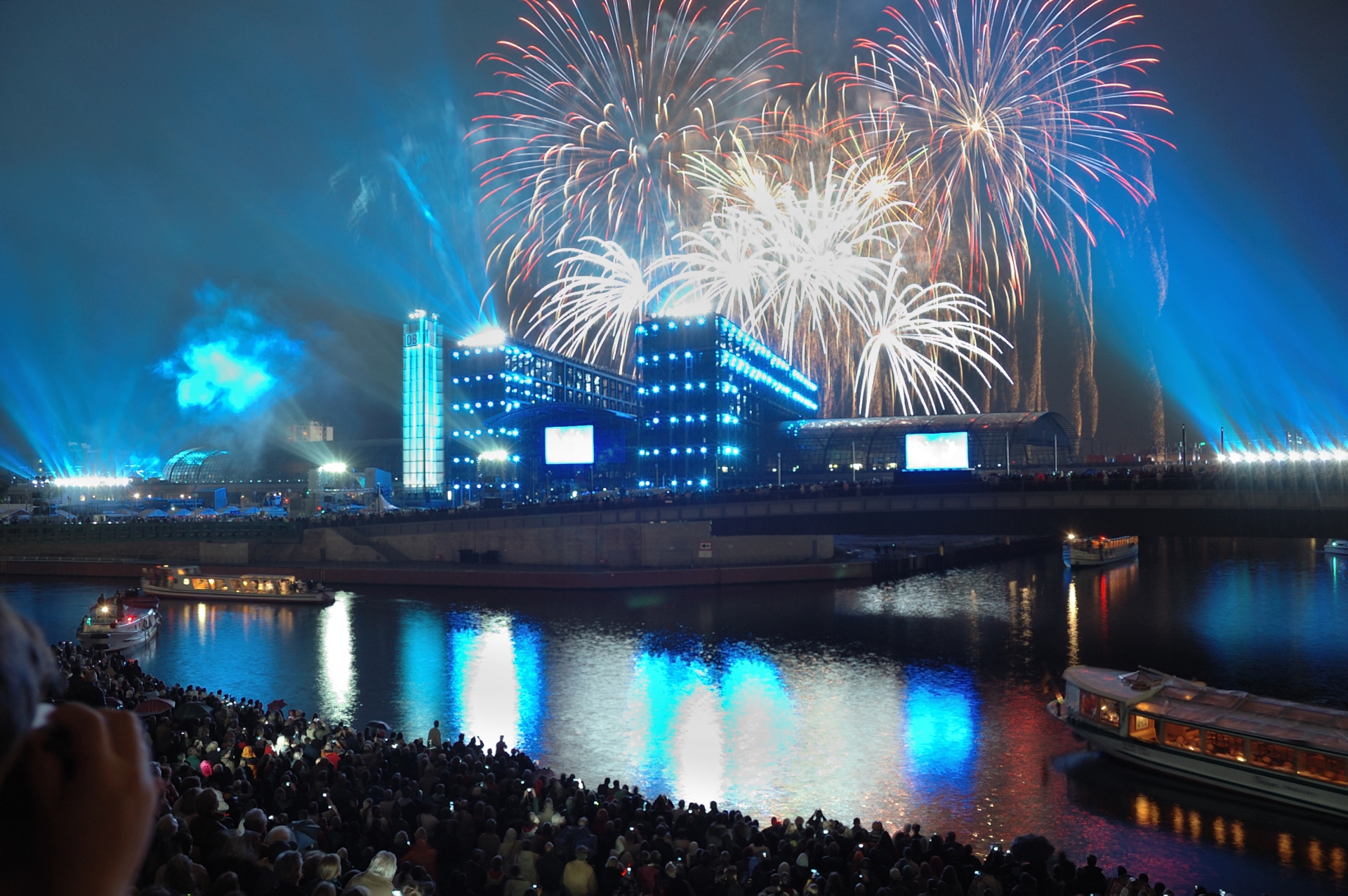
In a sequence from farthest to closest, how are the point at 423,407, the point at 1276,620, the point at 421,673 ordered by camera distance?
1. the point at 423,407
2. the point at 1276,620
3. the point at 421,673

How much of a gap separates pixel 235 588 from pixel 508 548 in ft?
70.2

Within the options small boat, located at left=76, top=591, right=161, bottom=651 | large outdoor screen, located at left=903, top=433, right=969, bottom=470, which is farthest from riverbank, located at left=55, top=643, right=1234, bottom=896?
large outdoor screen, located at left=903, top=433, right=969, bottom=470

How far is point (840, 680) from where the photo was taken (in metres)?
42.1

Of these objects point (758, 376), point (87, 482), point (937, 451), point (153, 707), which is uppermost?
point (758, 376)

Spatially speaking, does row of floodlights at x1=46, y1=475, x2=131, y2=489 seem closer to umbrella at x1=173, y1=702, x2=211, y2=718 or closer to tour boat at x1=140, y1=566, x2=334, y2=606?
tour boat at x1=140, y1=566, x2=334, y2=606

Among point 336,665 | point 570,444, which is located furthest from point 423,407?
point 336,665

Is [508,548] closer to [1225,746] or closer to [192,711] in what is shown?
[192,711]

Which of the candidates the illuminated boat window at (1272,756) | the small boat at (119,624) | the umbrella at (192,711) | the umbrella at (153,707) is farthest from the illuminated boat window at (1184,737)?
the small boat at (119,624)

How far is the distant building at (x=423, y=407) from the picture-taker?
15150 centimetres

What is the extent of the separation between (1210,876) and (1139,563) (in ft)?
282

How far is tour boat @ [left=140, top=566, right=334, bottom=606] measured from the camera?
217ft

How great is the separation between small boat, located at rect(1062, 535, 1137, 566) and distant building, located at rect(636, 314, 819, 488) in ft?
133

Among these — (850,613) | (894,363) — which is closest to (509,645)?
(850,613)

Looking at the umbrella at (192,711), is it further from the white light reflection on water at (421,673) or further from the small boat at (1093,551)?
the small boat at (1093,551)
